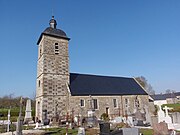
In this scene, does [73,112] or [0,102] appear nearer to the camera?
[73,112]

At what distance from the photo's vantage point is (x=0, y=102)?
4847 cm

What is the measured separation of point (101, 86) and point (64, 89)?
6988 millimetres

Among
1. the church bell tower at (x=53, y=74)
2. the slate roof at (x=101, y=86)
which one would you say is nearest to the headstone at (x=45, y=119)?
the church bell tower at (x=53, y=74)

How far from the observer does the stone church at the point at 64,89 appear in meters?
21.8

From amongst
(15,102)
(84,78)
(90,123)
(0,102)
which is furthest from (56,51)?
(0,102)

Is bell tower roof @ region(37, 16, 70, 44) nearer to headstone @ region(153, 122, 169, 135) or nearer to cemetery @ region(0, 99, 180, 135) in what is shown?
cemetery @ region(0, 99, 180, 135)

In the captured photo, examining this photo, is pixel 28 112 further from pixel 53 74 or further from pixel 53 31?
pixel 53 31

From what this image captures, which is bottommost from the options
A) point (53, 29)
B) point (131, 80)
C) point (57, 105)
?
point (57, 105)

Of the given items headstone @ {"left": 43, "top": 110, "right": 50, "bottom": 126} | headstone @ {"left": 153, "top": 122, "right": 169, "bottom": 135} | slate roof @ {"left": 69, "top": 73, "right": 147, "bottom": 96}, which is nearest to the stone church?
slate roof @ {"left": 69, "top": 73, "right": 147, "bottom": 96}

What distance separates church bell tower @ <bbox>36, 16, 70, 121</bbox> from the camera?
70.1 ft

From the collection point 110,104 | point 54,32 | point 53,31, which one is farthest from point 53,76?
point 110,104

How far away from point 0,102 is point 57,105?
34.6m

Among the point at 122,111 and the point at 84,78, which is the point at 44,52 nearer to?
the point at 84,78

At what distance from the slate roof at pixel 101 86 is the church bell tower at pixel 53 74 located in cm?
183
